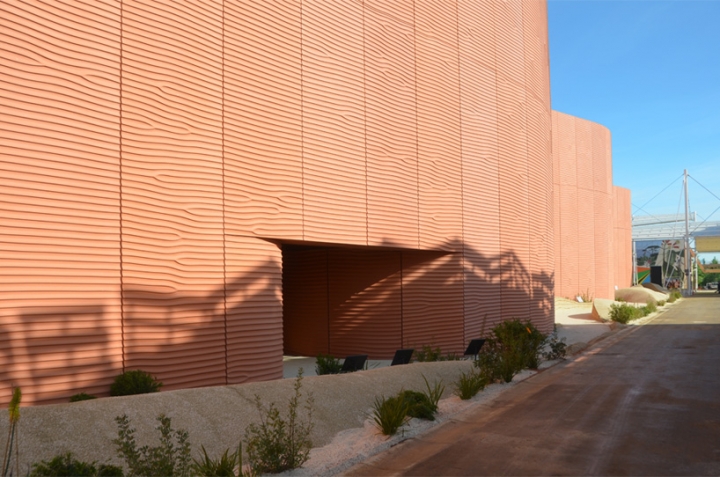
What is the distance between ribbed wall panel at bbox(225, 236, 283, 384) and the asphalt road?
14.9 ft

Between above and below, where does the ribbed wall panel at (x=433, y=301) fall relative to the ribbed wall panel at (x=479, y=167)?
below

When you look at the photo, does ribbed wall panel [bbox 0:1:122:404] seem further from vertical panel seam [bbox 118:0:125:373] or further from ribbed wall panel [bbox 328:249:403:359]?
ribbed wall panel [bbox 328:249:403:359]

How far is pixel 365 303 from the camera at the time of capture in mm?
18891

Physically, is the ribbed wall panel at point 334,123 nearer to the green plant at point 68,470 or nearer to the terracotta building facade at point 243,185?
the terracotta building facade at point 243,185

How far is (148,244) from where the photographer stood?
10695mm

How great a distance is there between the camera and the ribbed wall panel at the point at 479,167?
1967 centimetres

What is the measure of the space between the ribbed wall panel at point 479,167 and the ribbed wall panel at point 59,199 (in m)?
11.9

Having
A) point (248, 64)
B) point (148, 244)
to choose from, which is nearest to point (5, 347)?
point (148, 244)

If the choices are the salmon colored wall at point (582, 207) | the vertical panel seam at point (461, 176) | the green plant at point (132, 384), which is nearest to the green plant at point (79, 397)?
the green plant at point (132, 384)

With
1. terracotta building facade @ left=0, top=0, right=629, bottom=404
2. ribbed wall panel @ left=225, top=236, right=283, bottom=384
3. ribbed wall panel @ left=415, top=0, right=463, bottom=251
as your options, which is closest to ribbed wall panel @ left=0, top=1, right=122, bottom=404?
terracotta building facade @ left=0, top=0, right=629, bottom=404

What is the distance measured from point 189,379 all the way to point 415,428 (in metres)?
4.41

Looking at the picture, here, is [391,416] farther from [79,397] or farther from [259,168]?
[259,168]

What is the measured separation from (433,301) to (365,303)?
2066 mm

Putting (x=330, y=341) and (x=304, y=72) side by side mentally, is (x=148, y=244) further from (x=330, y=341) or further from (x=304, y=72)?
(x=330, y=341)
